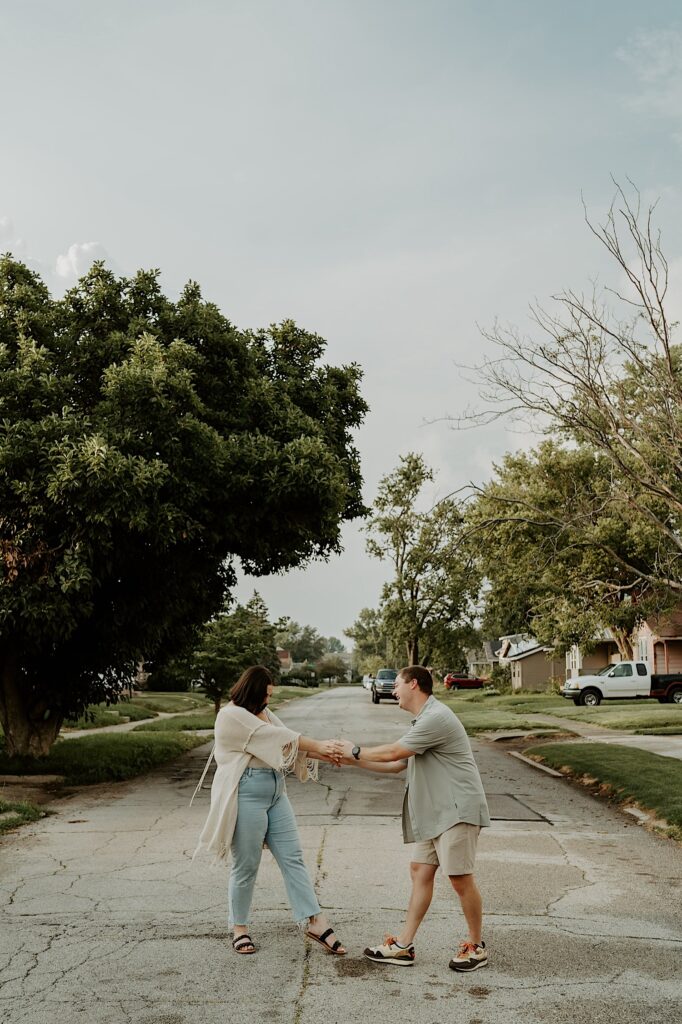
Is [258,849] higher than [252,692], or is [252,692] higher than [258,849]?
[252,692]

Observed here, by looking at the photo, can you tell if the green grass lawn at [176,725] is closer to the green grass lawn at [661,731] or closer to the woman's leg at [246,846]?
the green grass lawn at [661,731]

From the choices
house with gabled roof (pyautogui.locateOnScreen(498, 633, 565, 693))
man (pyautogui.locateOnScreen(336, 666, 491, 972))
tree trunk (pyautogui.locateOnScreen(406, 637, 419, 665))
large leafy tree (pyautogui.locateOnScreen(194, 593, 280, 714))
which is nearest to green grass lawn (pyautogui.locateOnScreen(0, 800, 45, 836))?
man (pyautogui.locateOnScreen(336, 666, 491, 972))

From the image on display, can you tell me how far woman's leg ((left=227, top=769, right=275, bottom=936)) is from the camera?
6.10 meters

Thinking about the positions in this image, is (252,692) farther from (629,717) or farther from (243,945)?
(629,717)

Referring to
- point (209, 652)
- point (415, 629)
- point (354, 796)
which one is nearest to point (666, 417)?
point (354, 796)

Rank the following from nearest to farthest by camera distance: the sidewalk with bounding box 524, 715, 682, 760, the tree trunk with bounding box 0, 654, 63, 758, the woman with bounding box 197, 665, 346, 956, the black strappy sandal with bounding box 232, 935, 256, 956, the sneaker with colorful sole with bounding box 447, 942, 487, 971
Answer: the sneaker with colorful sole with bounding box 447, 942, 487, 971 < the black strappy sandal with bounding box 232, 935, 256, 956 < the woman with bounding box 197, 665, 346, 956 < the tree trunk with bounding box 0, 654, 63, 758 < the sidewalk with bounding box 524, 715, 682, 760

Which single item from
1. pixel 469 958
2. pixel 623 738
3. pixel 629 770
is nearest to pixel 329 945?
pixel 469 958

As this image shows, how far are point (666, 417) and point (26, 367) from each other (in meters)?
8.93

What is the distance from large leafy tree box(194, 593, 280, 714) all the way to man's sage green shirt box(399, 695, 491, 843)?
2015 centimetres

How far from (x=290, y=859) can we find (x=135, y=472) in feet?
25.3

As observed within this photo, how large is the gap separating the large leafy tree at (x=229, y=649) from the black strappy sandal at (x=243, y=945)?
19.8 m

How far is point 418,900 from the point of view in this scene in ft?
19.0

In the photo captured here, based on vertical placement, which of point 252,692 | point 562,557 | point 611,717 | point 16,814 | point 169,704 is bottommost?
point 16,814

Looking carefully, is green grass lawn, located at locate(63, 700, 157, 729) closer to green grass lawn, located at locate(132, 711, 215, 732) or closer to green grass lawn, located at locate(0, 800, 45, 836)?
green grass lawn, located at locate(132, 711, 215, 732)
